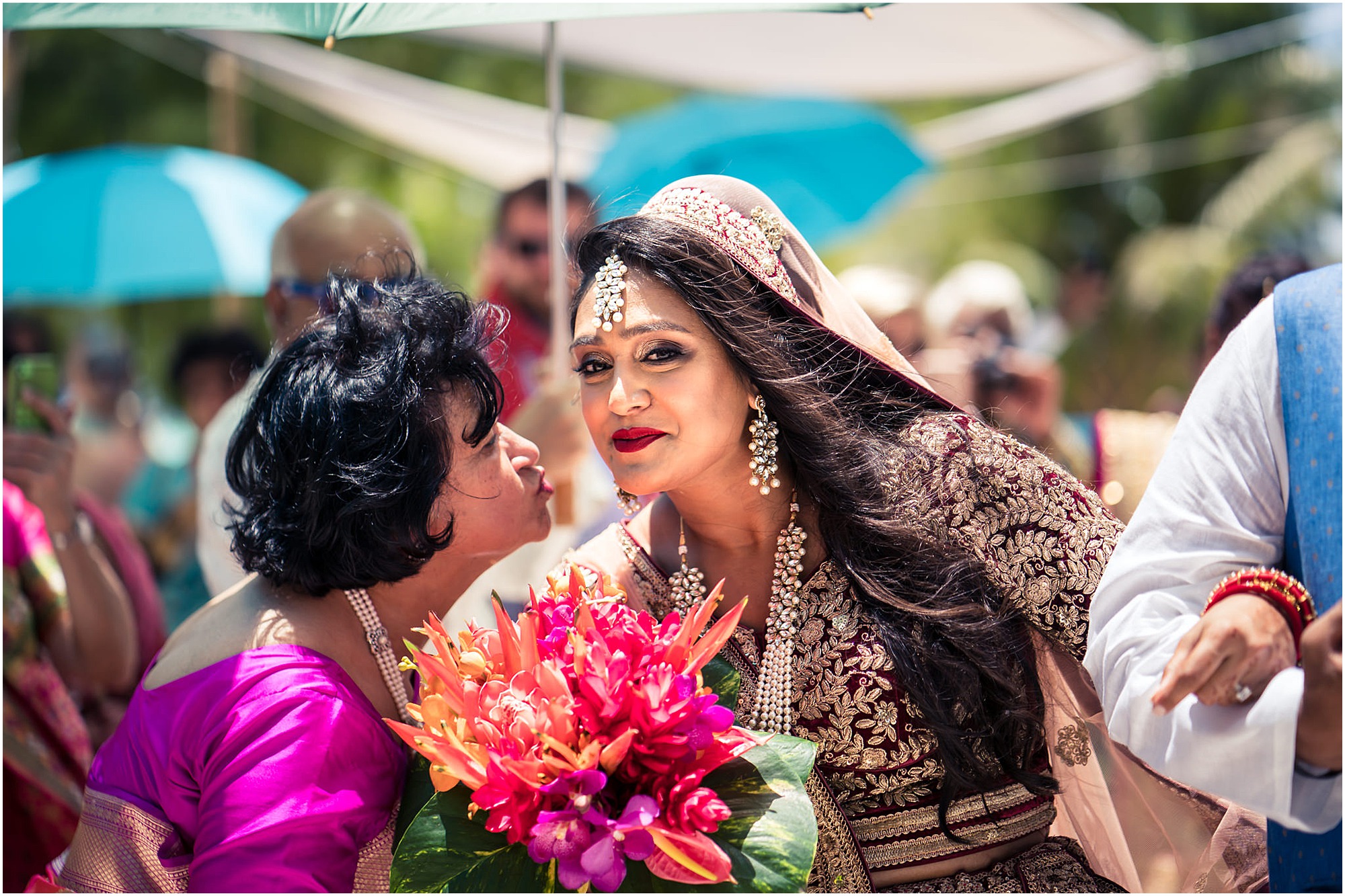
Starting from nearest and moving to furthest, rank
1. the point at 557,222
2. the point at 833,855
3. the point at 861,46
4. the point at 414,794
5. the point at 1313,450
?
the point at 1313,450 < the point at 414,794 < the point at 833,855 < the point at 557,222 < the point at 861,46

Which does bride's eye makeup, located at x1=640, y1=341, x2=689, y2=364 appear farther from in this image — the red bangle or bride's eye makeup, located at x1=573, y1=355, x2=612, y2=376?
the red bangle

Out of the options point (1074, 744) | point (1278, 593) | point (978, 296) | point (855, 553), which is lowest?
point (1074, 744)

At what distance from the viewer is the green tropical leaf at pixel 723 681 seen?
1.90m

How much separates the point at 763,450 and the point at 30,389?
7.06 feet

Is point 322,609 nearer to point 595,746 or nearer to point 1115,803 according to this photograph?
point 595,746

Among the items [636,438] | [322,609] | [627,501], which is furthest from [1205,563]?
[322,609]

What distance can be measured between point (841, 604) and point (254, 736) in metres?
1.13

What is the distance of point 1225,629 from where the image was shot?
Result: 57.4 inches

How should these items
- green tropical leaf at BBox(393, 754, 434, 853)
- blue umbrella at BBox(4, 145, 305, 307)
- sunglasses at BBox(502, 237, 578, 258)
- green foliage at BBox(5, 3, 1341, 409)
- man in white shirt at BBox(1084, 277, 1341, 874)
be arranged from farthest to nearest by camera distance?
1. green foliage at BBox(5, 3, 1341, 409)
2. blue umbrella at BBox(4, 145, 305, 307)
3. sunglasses at BBox(502, 237, 578, 258)
4. green tropical leaf at BBox(393, 754, 434, 853)
5. man in white shirt at BBox(1084, 277, 1341, 874)

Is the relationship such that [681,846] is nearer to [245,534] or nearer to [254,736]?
[254,736]

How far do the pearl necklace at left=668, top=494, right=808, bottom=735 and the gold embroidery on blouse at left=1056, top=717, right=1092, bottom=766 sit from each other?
58 centimetres

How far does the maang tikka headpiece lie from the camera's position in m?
2.23

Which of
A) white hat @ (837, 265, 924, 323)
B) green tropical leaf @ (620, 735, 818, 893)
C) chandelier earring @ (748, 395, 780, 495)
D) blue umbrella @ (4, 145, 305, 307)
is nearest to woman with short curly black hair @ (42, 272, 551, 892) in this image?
chandelier earring @ (748, 395, 780, 495)

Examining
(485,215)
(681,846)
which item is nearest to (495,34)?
(681,846)
